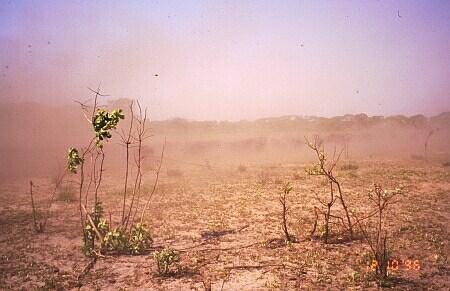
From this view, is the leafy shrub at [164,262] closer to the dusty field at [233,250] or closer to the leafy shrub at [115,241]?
the dusty field at [233,250]

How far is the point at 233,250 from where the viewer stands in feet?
36.3

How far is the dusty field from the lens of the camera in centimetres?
858

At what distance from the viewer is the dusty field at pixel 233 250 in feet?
28.1

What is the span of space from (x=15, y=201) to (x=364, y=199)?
23.7 m

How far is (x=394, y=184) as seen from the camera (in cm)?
2306

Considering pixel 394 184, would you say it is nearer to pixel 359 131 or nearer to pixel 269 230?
pixel 269 230
